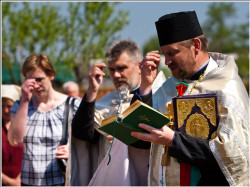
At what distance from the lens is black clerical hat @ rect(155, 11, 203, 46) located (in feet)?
9.29

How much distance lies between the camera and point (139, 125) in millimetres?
2418

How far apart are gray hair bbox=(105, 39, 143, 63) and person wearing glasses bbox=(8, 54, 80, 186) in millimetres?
622

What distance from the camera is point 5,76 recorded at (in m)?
18.7

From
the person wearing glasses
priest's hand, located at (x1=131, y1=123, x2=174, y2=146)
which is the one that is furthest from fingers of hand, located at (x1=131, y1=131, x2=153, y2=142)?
the person wearing glasses

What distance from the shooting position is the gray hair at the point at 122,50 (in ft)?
12.6

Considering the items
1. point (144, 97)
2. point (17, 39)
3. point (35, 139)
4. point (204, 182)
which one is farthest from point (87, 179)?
point (17, 39)

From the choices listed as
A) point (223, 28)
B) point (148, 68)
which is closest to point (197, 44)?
point (148, 68)

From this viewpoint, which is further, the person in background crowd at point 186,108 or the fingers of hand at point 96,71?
the fingers of hand at point 96,71

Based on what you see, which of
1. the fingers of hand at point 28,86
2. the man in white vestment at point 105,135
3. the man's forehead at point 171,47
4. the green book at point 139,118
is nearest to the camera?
the green book at point 139,118

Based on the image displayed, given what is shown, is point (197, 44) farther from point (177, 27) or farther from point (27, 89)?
point (27, 89)

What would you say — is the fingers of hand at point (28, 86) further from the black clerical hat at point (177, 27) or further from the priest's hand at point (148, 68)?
the black clerical hat at point (177, 27)

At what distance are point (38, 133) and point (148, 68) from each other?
1.52 meters

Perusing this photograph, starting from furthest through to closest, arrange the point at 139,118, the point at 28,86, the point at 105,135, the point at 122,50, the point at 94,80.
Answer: the point at 28,86 < the point at 122,50 < the point at 105,135 < the point at 94,80 < the point at 139,118

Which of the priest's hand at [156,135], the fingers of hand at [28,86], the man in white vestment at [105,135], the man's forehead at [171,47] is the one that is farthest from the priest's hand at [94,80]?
the priest's hand at [156,135]
